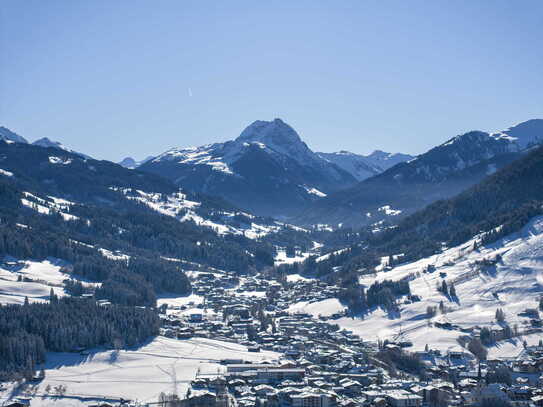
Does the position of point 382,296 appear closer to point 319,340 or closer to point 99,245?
point 319,340

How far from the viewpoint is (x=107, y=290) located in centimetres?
14475

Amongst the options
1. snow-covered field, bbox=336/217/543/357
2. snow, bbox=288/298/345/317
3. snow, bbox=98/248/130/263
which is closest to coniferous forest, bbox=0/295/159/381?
snow, bbox=288/298/345/317

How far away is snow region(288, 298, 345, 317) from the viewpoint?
146625 mm

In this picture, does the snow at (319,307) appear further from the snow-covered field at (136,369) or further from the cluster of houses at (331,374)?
the snow-covered field at (136,369)

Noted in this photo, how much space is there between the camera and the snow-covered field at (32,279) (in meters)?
127

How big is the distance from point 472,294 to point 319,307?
Answer: 3190 centimetres

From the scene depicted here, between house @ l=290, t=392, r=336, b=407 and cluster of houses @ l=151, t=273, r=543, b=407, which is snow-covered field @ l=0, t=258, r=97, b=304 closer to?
cluster of houses @ l=151, t=273, r=543, b=407

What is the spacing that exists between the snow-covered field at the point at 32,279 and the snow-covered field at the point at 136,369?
28672 mm

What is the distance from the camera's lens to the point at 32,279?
14388 centimetres

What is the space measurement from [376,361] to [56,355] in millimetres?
42476

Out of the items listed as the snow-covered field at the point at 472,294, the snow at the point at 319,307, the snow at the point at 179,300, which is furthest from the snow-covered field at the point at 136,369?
the snow at the point at 179,300

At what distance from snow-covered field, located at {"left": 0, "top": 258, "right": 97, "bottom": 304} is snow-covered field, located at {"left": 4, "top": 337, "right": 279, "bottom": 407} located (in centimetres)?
2867

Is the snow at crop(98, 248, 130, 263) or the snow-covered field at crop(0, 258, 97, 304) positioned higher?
the snow at crop(98, 248, 130, 263)

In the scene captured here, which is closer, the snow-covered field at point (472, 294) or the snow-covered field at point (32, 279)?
the snow-covered field at point (472, 294)
